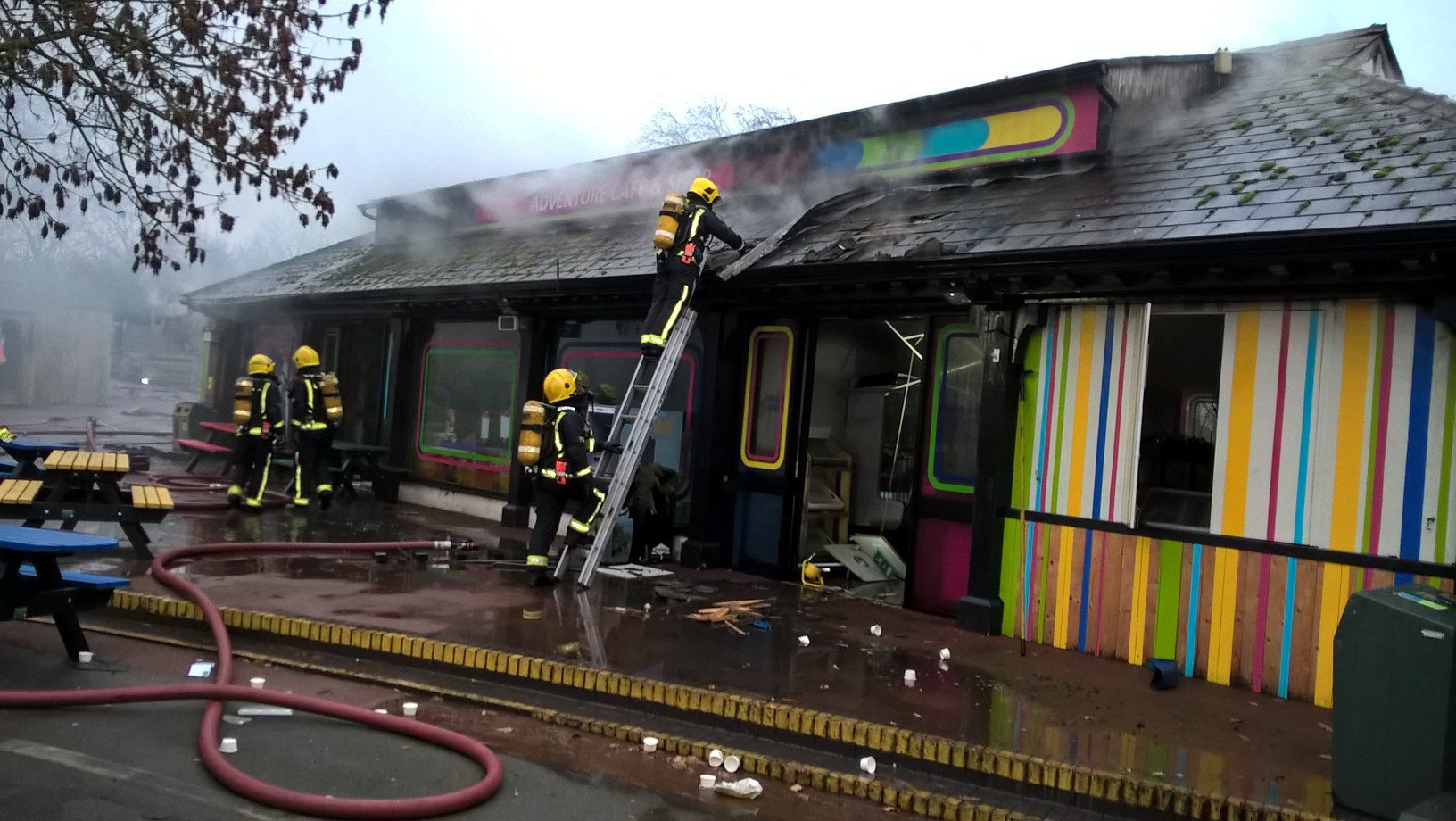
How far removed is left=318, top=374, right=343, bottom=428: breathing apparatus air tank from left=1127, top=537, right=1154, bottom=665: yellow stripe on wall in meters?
8.67

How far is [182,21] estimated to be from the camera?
5590mm

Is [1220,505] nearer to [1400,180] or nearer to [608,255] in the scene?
[1400,180]

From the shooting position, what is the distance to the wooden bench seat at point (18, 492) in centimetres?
714

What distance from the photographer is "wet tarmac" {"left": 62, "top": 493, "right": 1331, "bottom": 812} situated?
15.9 feet

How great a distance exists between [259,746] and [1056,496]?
17.0ft

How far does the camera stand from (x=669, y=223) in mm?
8469

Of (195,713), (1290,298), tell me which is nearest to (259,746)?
(195,713)

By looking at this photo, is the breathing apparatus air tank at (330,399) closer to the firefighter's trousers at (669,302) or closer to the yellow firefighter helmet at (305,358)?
the yellow firefighter helmet at (305,358)

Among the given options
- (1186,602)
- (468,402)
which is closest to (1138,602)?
(1186,602)

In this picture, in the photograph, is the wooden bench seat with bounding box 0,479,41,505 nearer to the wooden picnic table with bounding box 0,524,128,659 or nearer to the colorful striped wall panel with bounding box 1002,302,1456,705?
the wooden picnic table with bounding box 0,524,128,659

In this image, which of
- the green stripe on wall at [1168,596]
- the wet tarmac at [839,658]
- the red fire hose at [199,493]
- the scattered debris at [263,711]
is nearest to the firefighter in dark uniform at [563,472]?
the wet tarmac at [839,658]

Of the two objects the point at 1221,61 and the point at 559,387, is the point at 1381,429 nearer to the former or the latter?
the point at 1221,61

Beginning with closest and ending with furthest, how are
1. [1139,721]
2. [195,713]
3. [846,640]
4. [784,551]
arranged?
1. [195,713]
2. [1139,721]
3. [846,640]
4. [784,551]

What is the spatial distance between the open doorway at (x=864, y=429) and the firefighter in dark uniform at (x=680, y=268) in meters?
1.90
